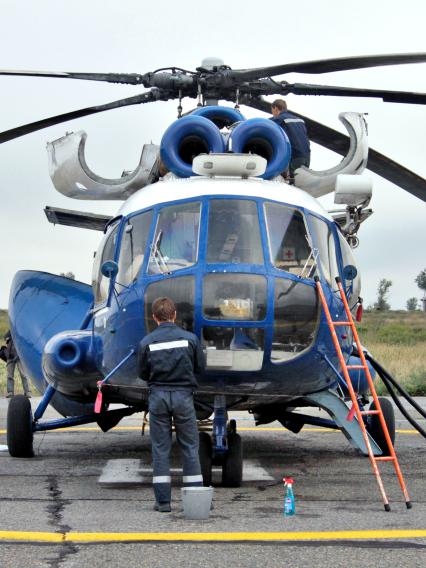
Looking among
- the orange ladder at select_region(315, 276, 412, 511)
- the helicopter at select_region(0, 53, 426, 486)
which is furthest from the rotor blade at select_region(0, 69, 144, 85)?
the orange ladder at select_region(315, 276, 412, 511)

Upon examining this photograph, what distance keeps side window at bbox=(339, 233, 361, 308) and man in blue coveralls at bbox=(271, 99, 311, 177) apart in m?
1.59

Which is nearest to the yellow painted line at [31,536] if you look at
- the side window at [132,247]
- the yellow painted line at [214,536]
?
the yellow painted line at [214,536]

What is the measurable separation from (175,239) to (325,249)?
1.50 metres

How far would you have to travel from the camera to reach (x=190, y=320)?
863cm

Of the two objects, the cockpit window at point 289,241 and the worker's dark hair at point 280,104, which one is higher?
the worker's dark hair at point 280,104

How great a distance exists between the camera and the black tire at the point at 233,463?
938cm

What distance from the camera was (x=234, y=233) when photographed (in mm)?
9156

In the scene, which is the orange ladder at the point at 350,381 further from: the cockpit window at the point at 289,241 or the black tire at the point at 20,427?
the black tire at the point at 20,427

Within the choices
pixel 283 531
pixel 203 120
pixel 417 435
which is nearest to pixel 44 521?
pixel 283 531

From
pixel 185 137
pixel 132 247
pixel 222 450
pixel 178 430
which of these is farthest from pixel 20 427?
pixel 178 430

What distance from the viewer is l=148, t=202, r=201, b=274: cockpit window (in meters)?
9.05

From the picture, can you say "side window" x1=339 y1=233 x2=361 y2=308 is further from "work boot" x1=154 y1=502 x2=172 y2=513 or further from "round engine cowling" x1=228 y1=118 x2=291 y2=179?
"work boot" x1=154 y1=502 x2=172 y2=513

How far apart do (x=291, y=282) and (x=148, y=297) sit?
Answer: 1.23 metres

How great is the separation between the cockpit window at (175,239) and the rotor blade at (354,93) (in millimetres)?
2726
